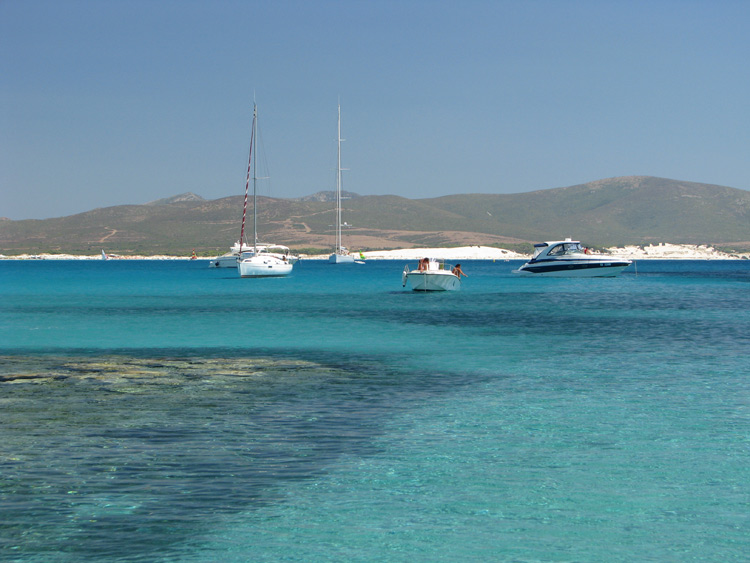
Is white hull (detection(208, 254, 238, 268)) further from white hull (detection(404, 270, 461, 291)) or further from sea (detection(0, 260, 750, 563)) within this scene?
sea (detection(0, 260, 750, 563))

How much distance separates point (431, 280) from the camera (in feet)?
191

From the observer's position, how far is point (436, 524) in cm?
914

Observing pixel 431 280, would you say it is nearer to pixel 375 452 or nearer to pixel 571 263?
pixel 571 263

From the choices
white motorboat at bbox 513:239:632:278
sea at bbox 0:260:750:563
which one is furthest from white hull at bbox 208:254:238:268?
sea at bbox 0:260:750:563

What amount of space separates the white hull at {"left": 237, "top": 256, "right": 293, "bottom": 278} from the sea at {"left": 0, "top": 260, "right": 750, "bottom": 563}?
57.7 m

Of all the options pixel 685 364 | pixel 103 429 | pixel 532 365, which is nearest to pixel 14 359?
pixel 103 429

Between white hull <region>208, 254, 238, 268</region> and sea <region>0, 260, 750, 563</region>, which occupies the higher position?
white hull <region>208, 254, 238, 268</region>

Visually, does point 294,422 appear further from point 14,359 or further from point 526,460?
point 14,359

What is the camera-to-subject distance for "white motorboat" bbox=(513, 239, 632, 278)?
86.5 metres

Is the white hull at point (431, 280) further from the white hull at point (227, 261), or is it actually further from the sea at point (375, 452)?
the white hull at point (227, 261)

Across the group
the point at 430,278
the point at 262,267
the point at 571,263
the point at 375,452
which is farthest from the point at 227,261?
the point at 375,452

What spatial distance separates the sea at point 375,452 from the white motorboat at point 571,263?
2357 inches

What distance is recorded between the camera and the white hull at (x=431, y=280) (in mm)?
58094

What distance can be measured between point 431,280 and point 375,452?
46.5m
